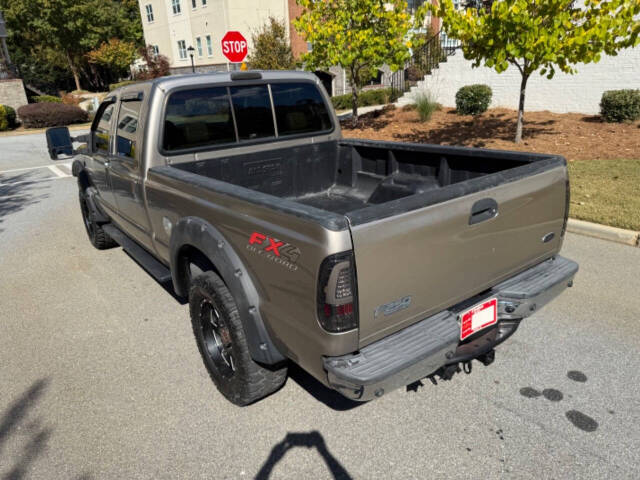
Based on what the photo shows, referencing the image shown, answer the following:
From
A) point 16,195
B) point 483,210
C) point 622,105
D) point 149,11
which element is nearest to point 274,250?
point 483,210

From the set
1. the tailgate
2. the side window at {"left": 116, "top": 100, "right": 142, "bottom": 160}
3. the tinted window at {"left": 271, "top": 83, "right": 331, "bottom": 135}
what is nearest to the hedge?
the side window at {"left": 116, "top": 100, "right": 142, "bottom": 160}

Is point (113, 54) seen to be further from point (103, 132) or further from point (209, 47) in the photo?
point (103, 132)

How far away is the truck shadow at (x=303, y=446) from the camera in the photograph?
255 centimetres

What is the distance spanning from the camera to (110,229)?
534cm

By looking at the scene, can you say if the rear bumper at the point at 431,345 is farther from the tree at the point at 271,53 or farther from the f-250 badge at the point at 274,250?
the tree at the point at 271,53

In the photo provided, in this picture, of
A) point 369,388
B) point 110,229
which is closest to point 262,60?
point 110,229

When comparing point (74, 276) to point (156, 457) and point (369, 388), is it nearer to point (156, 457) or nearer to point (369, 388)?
point (156, 457)

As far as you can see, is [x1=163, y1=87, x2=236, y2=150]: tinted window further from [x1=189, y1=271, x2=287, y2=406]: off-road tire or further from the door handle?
the door handle

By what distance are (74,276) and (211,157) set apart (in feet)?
8.79

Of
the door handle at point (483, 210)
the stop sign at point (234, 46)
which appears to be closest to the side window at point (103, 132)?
the door handle at point (483, 210)

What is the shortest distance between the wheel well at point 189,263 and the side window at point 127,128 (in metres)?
1.13

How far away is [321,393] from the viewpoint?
323 cm

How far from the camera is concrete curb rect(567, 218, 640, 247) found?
553 centimetres

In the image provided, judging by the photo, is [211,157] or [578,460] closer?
[578,460]
